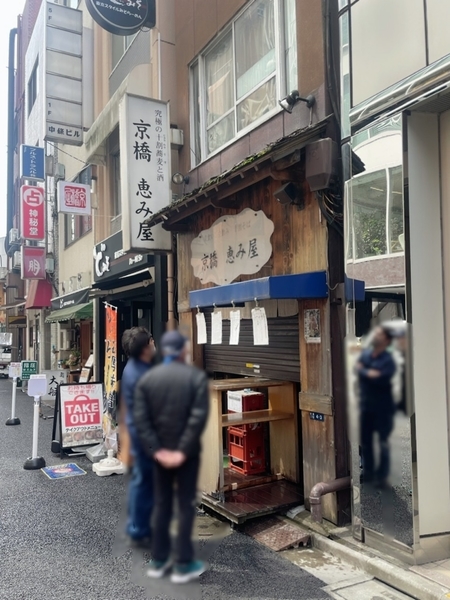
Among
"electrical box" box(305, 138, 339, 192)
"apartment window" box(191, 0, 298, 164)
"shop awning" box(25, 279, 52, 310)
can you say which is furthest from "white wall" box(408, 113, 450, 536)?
"shop awning" box(25, 279, 52, 310)

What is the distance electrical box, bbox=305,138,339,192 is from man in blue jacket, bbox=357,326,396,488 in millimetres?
1927

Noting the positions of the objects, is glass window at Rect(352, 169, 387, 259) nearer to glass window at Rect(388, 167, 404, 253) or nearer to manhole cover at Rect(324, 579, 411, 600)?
glass window at Rect(388, 167, 404, 253)

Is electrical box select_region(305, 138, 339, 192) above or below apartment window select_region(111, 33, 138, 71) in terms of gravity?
below

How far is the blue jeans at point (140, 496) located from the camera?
67 centimetres

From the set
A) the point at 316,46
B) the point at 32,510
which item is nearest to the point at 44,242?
the point at 32,510

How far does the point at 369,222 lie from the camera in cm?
146

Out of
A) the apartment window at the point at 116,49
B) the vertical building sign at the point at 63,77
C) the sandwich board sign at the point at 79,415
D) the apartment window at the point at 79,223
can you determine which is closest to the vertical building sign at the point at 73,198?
the apartment window at the point at 79,223

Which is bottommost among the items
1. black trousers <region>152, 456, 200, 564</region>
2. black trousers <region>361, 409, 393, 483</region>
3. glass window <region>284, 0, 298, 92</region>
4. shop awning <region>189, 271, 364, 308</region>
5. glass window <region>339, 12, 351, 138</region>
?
black trousers <region>152, 456, 200, 564</region>

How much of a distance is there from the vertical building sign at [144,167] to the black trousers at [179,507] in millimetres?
1049

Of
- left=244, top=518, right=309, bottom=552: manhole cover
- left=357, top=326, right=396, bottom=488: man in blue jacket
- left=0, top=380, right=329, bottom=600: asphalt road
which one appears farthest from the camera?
left=244, top=518, right=309, bottom=552: manhole cover

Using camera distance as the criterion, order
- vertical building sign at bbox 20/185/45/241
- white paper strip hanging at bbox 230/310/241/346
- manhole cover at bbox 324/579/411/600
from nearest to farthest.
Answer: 1. white paper strip hanging at bbox 230/310/241/346
2. manhole cover at bbox 324/579/411/600
3. vertical building sign at bbox 20/185/45/241

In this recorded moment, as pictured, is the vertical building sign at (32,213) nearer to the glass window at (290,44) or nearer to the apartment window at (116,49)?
the glass window at (290,44)

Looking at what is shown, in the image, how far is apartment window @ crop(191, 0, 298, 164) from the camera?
8555 millimetres

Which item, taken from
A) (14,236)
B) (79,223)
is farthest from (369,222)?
(14,236)
